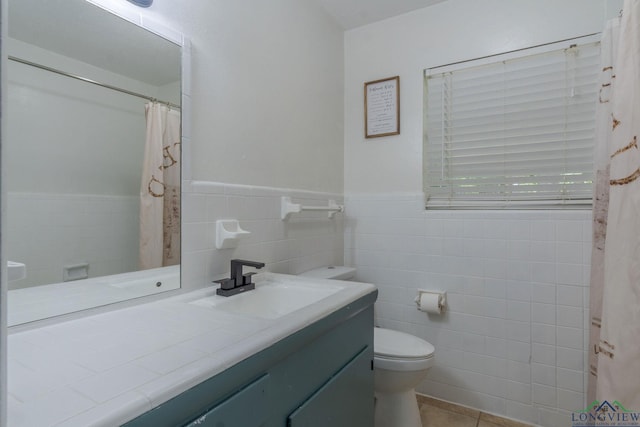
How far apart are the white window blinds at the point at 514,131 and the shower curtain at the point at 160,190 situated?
4.70 ft

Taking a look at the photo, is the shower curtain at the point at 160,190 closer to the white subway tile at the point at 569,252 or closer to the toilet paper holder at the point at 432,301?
the toilet paper holder at the point at 432,301

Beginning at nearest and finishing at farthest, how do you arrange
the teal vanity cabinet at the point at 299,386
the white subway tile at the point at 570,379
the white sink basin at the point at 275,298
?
1. the teal vanity cabinet at the point at 299,386
2. the white sink basin at the point at 275,298
3. the white subway tile at the point at 570,379

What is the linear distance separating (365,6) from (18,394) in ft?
7.35

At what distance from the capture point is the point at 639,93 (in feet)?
3.50

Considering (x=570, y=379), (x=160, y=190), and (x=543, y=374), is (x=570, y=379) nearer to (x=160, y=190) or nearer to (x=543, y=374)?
(x=543, y=374)

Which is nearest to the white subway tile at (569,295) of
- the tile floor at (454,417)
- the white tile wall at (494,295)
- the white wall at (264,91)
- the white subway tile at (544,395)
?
the white tile wall at (494,295)

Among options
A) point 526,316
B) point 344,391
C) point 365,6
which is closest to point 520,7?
point 365,6

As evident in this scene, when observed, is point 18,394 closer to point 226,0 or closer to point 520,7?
point 226,0

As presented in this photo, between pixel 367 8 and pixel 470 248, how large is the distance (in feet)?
5.04

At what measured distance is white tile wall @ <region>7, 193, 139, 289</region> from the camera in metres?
0.82

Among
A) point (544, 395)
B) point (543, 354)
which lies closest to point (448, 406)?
point (544, 395)

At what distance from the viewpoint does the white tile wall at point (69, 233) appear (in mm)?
816

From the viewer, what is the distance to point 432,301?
189 centimetres

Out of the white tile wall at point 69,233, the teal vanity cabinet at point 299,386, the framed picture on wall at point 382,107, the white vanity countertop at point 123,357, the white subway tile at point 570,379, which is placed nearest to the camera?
the white vanity countertop at point 123,357
